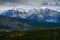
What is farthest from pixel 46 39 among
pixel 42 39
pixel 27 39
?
pixel 27 39

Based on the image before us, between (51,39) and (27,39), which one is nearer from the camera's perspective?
(51,39)

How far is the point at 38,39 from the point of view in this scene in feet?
497

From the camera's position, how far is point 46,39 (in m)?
150

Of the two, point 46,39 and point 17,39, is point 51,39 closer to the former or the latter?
point 46,39

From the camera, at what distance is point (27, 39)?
154m

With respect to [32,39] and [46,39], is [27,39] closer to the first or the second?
[32,39]

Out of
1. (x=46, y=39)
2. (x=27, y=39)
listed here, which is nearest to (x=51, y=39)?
(x=46, y=39)

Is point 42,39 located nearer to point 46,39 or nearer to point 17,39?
point 46,39

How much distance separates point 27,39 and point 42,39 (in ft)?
37.1

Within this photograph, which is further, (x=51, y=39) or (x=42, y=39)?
(x=42, y=39)

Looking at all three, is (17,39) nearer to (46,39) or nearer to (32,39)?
(32,39)

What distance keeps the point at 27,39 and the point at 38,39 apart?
863 centimetres

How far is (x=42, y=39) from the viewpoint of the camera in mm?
152875

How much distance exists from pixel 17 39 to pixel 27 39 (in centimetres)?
791
